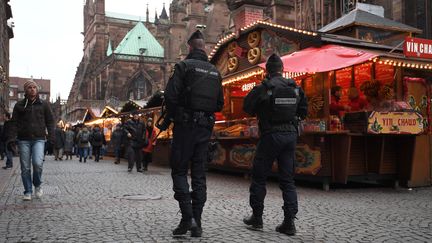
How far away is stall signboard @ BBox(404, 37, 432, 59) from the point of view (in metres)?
9.84

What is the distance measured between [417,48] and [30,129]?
777 cm

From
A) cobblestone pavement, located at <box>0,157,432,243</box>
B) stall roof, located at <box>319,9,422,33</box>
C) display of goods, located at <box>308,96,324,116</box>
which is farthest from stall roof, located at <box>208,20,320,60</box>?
cobblestone pavement, located at <box>0,157,432,243</box>

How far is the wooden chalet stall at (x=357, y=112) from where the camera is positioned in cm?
971

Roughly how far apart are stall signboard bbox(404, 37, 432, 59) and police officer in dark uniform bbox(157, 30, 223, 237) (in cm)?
613

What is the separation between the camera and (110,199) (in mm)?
8266

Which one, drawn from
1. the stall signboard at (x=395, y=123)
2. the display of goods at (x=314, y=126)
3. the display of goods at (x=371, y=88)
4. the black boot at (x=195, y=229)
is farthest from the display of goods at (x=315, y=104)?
the black boot at (x=195, y=229)

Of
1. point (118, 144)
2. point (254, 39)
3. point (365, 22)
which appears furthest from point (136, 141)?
point (365, 22)

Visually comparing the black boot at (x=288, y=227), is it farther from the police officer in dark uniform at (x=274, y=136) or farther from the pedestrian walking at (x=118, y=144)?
the pedestrian walking at (x=118, y=144)

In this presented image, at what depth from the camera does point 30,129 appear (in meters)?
8.12

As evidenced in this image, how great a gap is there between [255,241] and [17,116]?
5.17 m

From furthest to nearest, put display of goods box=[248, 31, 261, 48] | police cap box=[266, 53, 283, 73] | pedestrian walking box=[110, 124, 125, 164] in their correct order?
pedestrian walking box=[110, 124, 125, 164], display of goods box=[248, 31, 261, 48], police cap box=[266, 53, 283, 73]

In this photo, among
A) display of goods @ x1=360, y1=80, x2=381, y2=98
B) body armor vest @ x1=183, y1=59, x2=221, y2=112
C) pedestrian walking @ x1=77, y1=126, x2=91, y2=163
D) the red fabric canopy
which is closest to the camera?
body armor vest @ x1=183, y1=59, x2=221, y2=112

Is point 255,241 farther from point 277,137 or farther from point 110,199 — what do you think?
point 110,199

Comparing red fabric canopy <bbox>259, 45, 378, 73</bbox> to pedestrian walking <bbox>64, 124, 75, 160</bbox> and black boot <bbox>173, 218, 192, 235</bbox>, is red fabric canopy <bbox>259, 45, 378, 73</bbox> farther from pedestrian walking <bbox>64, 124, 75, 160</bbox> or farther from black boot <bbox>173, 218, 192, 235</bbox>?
pedestrian walking <bbox>64, 124, 75, 160</bbox>
